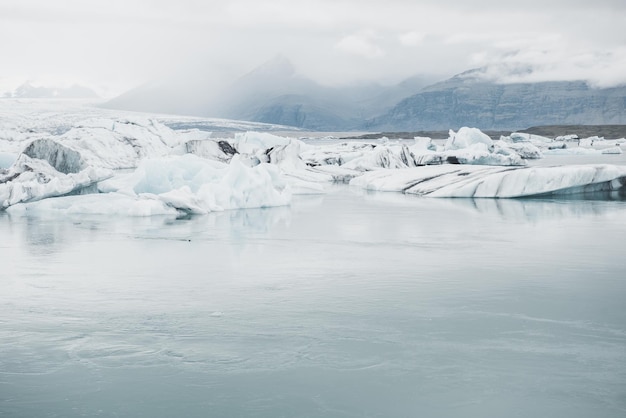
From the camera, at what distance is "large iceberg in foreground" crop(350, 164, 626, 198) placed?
44.6 ft

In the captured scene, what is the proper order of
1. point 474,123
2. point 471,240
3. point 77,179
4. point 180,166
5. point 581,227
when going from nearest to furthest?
1. point 471,240
2. point 581,227
3. point 77,179
4. point 180,166
5. point 474,123

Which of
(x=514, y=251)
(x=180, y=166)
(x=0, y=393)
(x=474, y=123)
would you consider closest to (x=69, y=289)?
(x=0, y=393)

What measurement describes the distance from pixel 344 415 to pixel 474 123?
166735 millimetres

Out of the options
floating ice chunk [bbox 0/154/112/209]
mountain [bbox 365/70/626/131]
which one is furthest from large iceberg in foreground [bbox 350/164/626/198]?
mountain [bbox 365/70/626/131]

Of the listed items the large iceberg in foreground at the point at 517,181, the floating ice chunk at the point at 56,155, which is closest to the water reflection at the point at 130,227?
the floating ice chunk at the point at 56,155

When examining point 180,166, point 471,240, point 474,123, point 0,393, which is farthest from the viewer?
point 474,123

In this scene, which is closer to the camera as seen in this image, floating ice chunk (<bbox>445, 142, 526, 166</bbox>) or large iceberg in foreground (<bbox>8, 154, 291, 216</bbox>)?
large iceberg in foreground (<bbox>8, 154, 291, 216</bbox>)

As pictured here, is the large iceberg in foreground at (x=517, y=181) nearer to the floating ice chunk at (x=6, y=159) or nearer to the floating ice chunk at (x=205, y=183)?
the floating ice chunk at (x=205, y=183)

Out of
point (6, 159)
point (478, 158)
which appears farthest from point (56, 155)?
point (478, 158)

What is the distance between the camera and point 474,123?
542ft

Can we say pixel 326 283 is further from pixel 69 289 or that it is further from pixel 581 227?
pixel 581 227

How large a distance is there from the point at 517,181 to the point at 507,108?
533ft

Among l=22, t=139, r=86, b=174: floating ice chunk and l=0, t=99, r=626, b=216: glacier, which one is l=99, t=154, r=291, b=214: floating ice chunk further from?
l=22, t=139, r=86, b=174: floating ice chunk

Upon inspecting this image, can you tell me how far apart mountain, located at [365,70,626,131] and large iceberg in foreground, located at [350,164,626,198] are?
145m
